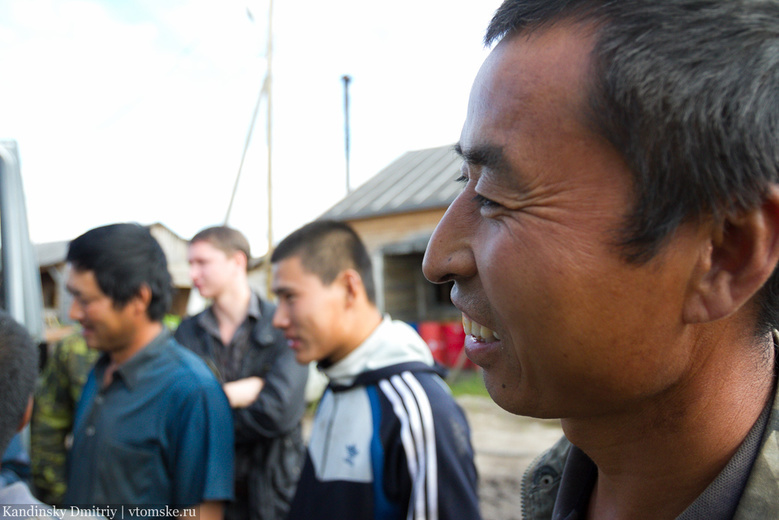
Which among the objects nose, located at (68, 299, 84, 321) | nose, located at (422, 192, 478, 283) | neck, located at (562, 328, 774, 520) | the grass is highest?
nose, located at (422, 192, 478, 283)

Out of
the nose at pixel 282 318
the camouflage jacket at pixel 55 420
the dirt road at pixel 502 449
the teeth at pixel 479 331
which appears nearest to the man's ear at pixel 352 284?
the nose at pixel 282 318

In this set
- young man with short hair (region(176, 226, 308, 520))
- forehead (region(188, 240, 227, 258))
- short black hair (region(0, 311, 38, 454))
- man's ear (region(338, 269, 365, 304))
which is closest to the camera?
short black hair (region(0, 311, 38, 454))

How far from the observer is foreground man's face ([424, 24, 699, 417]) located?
750mm

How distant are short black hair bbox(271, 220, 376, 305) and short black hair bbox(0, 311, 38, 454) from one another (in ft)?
4.13

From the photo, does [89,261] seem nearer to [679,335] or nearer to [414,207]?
[679,335]

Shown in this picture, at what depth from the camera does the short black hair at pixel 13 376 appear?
1735 millimetres

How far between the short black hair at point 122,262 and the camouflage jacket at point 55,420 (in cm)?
65

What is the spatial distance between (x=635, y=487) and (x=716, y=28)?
0.77m

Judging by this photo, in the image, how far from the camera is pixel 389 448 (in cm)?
195

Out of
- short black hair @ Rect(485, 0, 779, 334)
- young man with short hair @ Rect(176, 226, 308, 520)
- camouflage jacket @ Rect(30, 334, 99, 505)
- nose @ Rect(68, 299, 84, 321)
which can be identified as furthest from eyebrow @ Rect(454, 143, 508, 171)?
camouflage jacket @ Rect(30, 334, 99, 505)

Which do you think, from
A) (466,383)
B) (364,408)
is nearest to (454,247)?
(364,408)

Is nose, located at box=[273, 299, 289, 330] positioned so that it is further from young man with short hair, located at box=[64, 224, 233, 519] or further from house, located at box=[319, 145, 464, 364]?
house, located at box=[319, 145, 464, 364]

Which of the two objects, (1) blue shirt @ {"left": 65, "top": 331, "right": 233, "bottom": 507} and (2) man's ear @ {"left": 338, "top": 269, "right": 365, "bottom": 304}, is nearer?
(1) blue shirt @ {"left": 65, "top": 331, "right": 233, "bottom": 507}

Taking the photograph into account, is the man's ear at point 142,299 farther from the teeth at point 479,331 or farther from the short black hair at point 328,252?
the teeth at point 479,331
